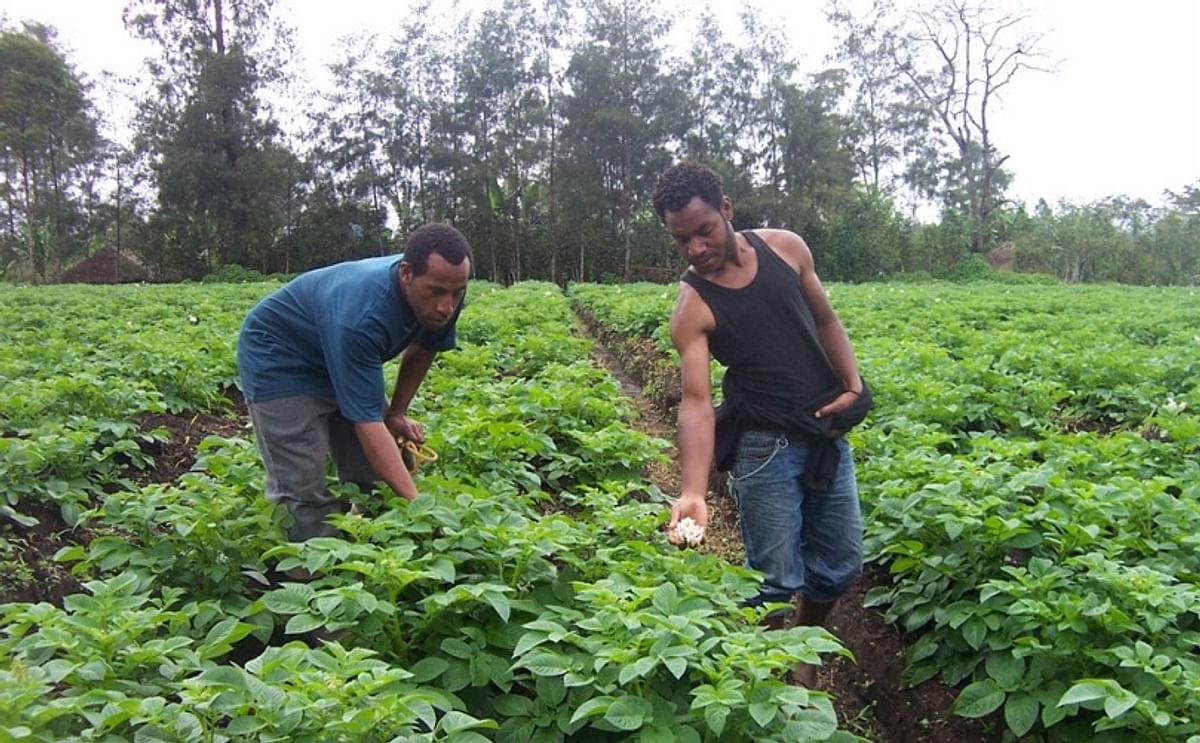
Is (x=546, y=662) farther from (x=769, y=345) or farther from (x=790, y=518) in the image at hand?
(x=769, y=345)

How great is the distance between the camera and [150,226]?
118 feet

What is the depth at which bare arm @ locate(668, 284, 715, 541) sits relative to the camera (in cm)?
273

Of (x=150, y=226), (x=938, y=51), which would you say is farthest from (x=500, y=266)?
(x=938, y=51)

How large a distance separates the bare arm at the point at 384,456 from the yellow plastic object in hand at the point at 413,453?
25.0 inches

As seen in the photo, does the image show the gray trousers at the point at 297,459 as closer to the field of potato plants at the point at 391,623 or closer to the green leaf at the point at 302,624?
the field of potato plants at the point at 391,623

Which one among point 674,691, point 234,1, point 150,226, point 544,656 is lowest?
point 674,691

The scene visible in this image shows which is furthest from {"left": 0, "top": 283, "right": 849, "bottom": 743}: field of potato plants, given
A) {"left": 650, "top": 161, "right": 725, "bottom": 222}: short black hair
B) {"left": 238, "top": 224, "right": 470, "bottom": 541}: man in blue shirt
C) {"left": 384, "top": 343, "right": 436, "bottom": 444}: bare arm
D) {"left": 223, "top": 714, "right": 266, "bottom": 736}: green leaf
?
{"left": 650, "top": 161, "right": 725, "bottom": 222}: short black hair

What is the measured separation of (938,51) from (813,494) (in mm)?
44158

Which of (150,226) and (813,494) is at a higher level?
(150,226)

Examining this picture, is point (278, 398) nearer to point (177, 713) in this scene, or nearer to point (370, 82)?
point (177, 713)

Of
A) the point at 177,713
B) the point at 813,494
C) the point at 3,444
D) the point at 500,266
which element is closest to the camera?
the point at 177,713

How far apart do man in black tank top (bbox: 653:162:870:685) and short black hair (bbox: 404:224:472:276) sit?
709 mm

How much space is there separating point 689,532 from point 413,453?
156cm

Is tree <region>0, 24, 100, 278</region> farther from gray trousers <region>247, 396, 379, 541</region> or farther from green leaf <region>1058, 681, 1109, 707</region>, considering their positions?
green leaf <region>1058, 681, 1109, 707</region>
